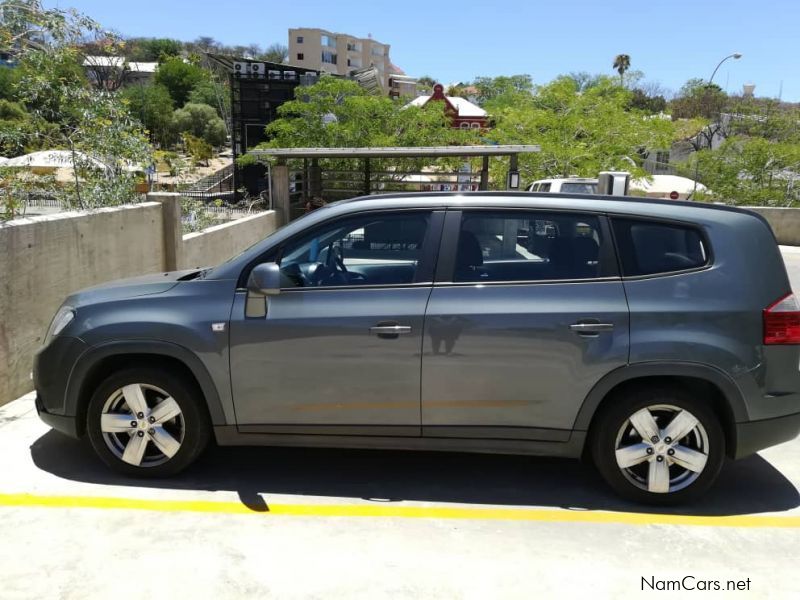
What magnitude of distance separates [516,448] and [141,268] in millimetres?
5259

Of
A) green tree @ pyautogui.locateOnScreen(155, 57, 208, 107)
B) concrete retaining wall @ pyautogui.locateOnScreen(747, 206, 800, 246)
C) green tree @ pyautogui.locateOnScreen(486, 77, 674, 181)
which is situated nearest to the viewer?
concrete retaining wall @ pyautogui.locateOnScreen(747, 206, 800, 246)

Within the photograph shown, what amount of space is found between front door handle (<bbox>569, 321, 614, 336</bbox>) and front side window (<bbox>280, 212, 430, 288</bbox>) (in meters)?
0.95

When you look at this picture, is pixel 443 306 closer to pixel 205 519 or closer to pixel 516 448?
pixel 516 448

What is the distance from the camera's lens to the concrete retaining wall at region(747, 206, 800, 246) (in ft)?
66.1

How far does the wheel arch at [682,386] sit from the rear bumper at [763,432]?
1.4 inches

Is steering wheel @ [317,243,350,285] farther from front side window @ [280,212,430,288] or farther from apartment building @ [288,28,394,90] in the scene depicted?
apartment building @ [288,28,394,90]

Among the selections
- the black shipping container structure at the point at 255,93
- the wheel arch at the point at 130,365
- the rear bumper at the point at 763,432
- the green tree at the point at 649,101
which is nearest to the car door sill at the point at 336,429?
the wheel arch at the point at 130,365

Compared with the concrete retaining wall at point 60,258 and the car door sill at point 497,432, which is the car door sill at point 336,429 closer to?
the car door sill at point 497,432

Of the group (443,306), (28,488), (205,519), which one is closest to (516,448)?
(443,306)

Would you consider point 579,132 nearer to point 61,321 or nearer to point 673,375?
point 673,375

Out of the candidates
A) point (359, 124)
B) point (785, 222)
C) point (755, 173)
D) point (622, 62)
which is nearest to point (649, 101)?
→ point (622, 62)

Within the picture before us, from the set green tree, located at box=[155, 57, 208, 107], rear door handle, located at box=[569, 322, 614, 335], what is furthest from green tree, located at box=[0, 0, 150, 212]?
green tree, located at box=[155, 57, 208, 107]

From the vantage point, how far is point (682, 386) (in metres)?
3.85

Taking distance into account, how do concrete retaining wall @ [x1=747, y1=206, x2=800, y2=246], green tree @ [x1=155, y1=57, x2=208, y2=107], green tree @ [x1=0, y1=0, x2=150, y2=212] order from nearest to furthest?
green tree @ [x1=0, y1=0, x2=150, y2=212]
concrete retaining wall @ [x1=747, y1=206, x2=800, y2=246]
green tree @ [x1=155, y1=57, x2=208, y2=107]
